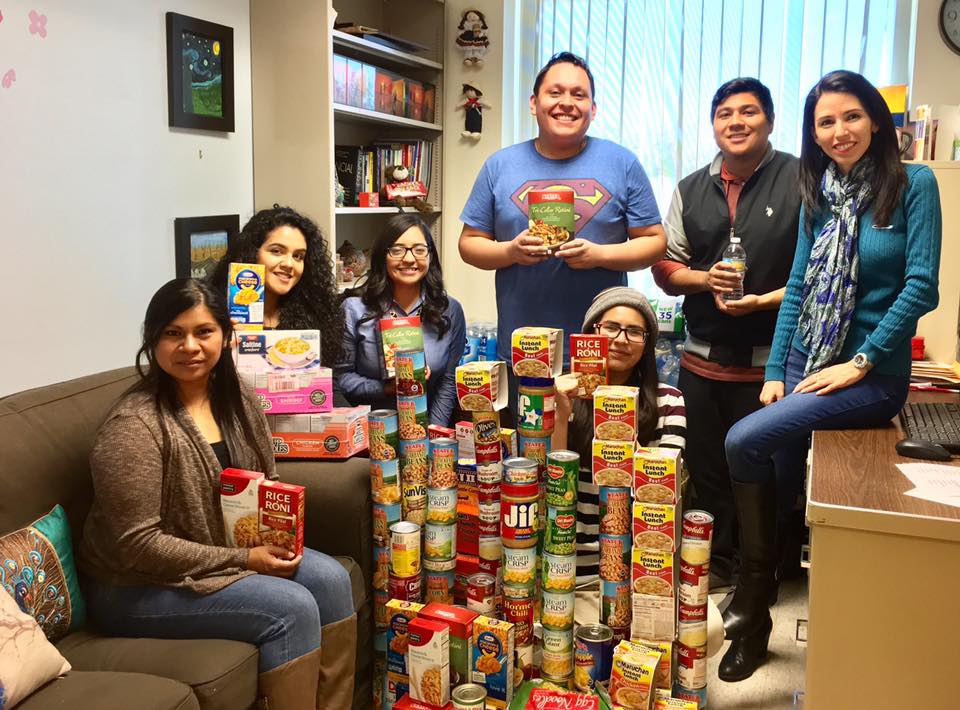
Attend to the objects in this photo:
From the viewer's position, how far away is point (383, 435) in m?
2.09

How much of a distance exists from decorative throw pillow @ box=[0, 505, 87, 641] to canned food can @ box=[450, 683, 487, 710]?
801 mm

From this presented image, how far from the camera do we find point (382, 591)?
2.18 metres

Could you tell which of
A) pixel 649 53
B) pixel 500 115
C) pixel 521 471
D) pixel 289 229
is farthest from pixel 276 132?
pixel 521 471

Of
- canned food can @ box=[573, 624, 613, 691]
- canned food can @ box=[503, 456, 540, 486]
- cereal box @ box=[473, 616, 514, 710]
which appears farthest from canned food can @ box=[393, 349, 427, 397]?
canned food can @ box=[573, 624, 613, 691]

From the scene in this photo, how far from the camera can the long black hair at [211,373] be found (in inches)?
74.3

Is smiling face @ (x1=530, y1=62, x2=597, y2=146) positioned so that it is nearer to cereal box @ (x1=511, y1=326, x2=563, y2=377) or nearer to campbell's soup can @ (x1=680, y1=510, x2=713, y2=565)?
cereal box @ (x1=511, y1=326, x2=563, y2=377)

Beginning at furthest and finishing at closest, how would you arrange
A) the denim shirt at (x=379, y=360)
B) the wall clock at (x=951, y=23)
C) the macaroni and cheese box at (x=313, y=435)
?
the wall clock at (x=951, y=23)
the denim shirt at (x=379, y=360)
the macaroni and cheese box at (x=313, y=435)

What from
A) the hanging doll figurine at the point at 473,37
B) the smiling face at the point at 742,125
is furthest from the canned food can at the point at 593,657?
the hanging doll figurine at the point at 473,37

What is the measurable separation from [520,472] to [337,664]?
0.63 metres

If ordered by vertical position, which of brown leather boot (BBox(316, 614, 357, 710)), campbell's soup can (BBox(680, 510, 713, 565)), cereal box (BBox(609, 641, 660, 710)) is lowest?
brown leather boot (BBox(316, 614, 357, 710))

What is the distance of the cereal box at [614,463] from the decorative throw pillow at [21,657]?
1.08 m

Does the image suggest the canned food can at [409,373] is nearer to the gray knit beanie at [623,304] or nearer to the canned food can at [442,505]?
the canned food can at [442,505]

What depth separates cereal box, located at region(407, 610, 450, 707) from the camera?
1.79 meters

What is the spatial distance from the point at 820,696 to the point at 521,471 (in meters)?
0.71
